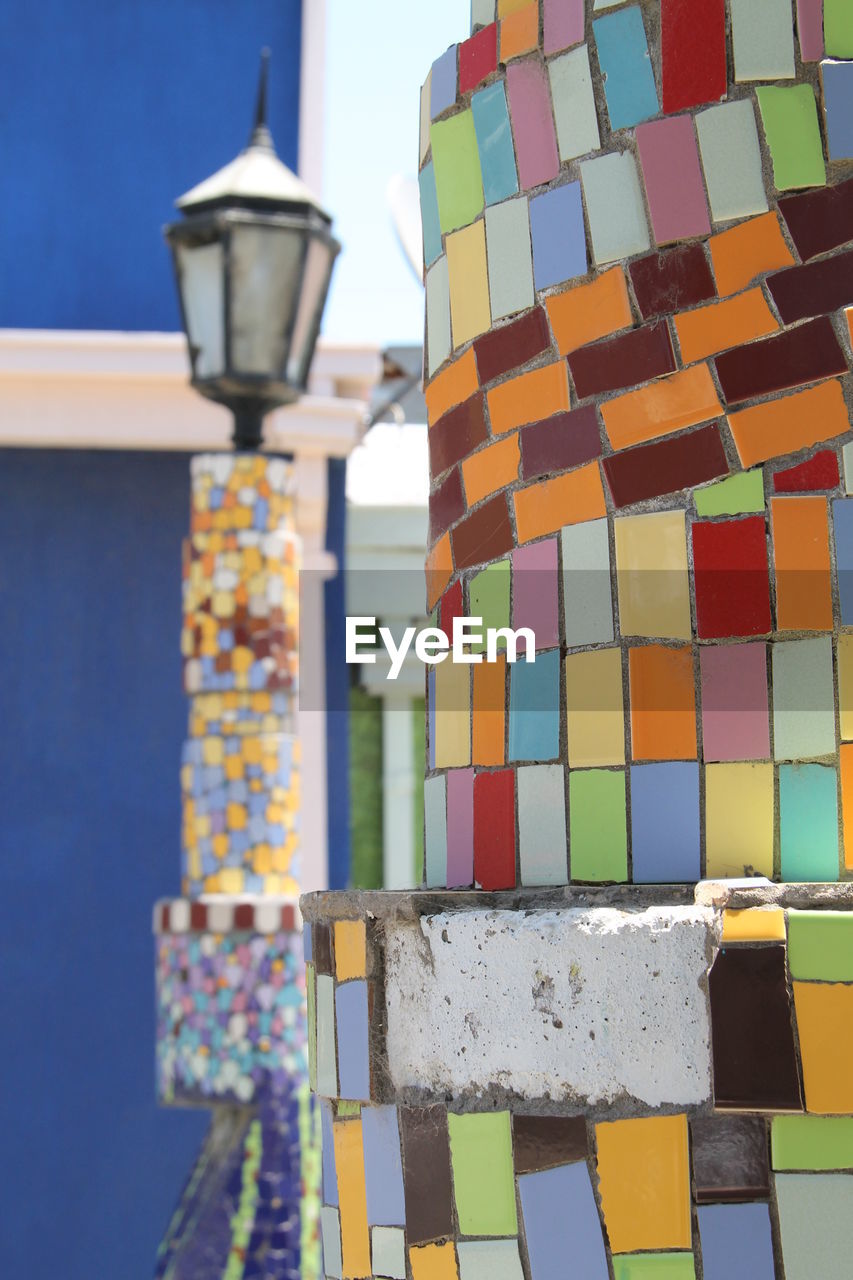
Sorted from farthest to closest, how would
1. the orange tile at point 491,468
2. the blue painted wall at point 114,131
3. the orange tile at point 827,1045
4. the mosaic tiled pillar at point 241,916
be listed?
1. the blue painted wall at point 114,131
2. the mosaic tiled pillar at point 241,916
3. the orange tile at point 491,468
4. the orange tile at point 827,1045

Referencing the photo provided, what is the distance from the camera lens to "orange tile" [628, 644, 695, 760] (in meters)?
1.31

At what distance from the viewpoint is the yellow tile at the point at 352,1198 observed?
1370 mm

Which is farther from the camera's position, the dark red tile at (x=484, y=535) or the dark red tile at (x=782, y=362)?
the dark red tile at (x=484, y=535)

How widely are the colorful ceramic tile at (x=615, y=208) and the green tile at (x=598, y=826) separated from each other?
1.33 ft

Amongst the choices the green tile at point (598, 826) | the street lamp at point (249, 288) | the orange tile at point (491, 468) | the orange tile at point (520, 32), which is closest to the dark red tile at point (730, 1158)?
the green tile at point (598, 826)

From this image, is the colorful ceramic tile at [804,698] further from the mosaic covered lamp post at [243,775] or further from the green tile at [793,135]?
the mosaic covered lamp post at [243,775]

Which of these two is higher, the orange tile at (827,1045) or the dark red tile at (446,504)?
the dark red tile at (446,504)

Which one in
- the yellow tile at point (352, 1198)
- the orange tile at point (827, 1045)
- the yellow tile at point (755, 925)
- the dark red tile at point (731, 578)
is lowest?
the yellow tile at point (352, 1198)

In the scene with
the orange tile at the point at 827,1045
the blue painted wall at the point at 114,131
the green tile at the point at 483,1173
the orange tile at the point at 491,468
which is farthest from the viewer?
the blue painted wall at the point at 114,131

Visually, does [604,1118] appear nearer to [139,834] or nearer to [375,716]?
[139,834]

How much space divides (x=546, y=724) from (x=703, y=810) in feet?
0.48

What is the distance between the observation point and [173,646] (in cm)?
577

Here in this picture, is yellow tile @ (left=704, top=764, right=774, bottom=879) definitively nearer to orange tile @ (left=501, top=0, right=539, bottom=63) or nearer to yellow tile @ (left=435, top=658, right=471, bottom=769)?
yellow tile @ (left=435, top=658, right=471, bottom=769)

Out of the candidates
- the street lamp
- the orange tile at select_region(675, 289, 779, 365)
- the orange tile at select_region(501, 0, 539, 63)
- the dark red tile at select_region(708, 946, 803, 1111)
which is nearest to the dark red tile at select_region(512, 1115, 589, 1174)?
the dark red tile at select_region(708, 946, 803, 1111)
